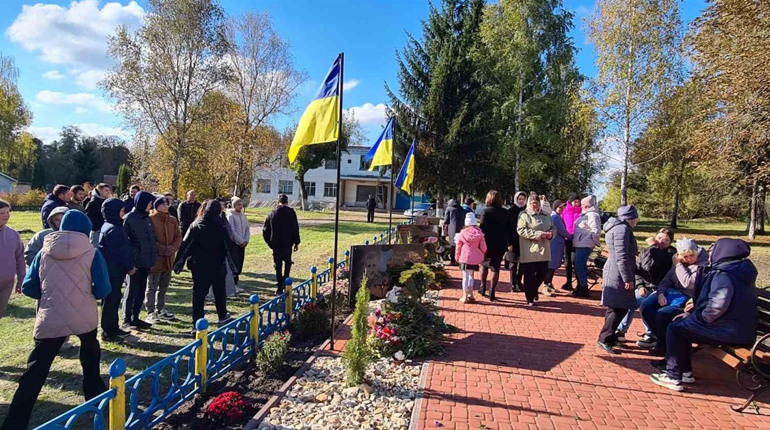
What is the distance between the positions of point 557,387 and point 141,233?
17.3 ft

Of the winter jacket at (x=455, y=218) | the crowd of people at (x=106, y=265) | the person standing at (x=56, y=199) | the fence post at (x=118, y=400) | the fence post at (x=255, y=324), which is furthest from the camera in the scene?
the winter jacket at (x=455, y=218)

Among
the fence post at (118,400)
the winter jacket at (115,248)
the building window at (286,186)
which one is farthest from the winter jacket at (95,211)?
the building window at (286,186)

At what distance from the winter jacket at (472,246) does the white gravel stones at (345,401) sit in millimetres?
2677

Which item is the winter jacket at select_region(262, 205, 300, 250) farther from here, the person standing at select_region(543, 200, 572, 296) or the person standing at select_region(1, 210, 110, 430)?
the person standing at select_region(543, 200, 572, 296)

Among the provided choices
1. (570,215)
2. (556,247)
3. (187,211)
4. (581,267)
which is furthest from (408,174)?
(187,211)

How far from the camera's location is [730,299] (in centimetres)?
380

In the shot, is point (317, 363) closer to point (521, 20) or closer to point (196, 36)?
point (521, 20)

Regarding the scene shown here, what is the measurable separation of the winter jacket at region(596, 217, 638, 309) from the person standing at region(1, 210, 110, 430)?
517 centimetres

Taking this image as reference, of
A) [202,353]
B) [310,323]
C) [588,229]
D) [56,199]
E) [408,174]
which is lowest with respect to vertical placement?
[310,323]

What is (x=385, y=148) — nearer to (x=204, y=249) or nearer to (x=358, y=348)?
(x=204, y=249)

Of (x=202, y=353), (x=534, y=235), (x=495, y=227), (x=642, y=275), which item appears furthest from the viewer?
(x=495, y=227)

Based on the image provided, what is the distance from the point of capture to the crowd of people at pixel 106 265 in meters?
3.32

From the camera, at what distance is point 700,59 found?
12336 millimetres

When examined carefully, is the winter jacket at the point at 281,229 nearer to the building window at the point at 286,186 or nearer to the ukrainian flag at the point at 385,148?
the ukrainian flag at the point at 385,148
